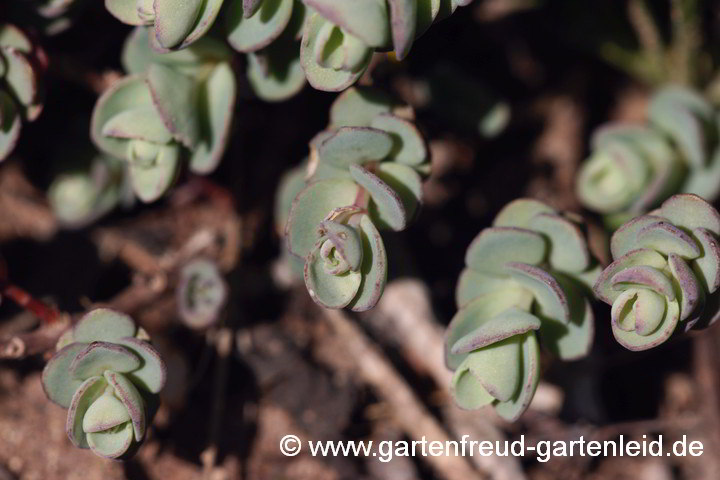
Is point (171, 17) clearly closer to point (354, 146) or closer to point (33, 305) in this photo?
point (354, 146)

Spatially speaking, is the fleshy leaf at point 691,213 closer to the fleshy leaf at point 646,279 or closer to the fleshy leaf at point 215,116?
the fleshy leaf at point 646,279

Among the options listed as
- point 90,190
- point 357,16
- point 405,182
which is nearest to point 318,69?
point 357,16

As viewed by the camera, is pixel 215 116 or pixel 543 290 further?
pixel 215 116

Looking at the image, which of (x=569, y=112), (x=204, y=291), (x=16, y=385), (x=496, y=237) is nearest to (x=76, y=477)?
(x=16, y=385)

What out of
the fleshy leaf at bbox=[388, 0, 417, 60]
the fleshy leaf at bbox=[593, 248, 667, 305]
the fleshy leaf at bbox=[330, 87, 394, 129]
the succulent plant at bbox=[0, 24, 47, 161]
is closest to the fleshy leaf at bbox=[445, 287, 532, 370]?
the fleshy leaf at bbox=[593, 248, 667, 305]

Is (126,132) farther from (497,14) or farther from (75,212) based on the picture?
(497,14)
